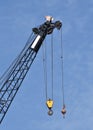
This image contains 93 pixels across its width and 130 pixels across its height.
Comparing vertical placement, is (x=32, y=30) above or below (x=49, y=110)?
above

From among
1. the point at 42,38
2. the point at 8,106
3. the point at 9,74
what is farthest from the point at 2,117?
the point at 42,38

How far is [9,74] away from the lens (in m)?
85.4

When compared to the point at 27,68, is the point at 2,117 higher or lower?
lower

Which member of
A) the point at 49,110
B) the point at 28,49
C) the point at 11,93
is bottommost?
the point at 49,110

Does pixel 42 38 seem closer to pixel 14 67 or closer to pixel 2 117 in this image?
pixel 14 67

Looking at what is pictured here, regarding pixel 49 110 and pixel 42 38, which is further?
pixel 42 38

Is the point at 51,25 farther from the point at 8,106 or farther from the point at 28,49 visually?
the point at 8,106

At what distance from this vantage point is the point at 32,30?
81.6 m

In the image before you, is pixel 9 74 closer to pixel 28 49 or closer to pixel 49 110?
pixel 28 49

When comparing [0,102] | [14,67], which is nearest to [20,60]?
[14,67]

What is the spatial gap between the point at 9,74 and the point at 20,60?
10.2 feet

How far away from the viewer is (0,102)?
84.4 m

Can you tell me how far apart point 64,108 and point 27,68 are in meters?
11.4

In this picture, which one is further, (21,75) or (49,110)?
(21,75)
